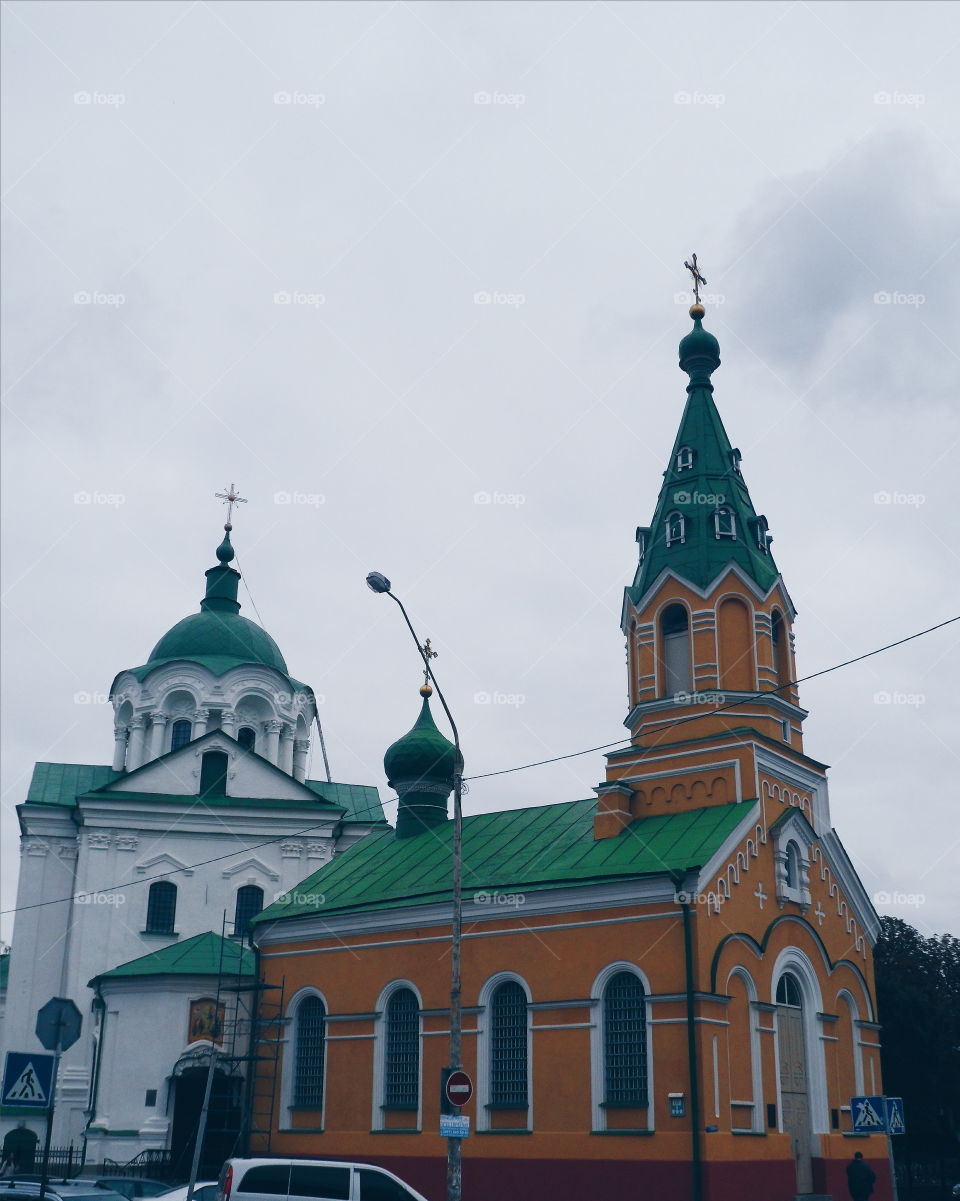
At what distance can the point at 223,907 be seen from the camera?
113 feet

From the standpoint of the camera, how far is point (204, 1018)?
28859 mm

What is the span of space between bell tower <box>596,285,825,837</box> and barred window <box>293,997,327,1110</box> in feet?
26.2

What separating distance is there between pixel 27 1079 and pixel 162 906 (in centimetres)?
2261

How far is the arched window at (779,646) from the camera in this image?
26.3m

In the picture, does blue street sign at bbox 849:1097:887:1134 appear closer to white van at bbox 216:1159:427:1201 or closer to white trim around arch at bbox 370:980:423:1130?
white van at bbox 216:1159:427:1201

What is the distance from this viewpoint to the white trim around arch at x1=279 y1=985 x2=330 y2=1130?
2706cm

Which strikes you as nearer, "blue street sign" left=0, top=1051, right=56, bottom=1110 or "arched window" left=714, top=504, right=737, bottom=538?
"blue street sign" left=0, top=1051, right=56, bottom=1110

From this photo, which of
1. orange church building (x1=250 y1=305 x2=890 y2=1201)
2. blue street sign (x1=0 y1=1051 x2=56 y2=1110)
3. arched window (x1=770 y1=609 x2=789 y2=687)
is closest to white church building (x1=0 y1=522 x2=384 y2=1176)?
orange church building (x1=250 y1=305 x2=890 y2=1201)

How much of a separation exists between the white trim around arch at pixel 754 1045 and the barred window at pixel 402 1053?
6.77 meters

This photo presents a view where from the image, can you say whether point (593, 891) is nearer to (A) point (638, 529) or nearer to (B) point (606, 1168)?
(B) point (606, 1168)

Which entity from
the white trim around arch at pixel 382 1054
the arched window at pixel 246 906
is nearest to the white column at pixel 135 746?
the arched window at pixel 246 906

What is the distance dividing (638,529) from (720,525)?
2129mm

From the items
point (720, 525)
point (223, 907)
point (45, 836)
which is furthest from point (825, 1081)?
point (45, 836)

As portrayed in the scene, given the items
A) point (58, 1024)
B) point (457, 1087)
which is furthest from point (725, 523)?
point (58, 1024)
